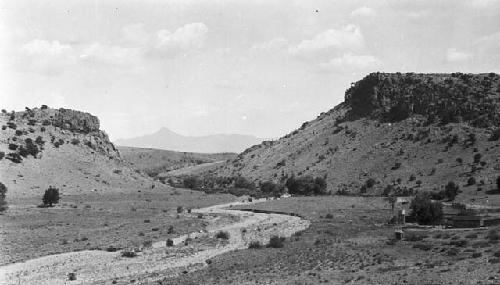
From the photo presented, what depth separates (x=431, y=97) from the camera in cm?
12144

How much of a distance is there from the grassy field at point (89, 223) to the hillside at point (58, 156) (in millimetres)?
7340

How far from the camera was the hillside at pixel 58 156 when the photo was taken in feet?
299

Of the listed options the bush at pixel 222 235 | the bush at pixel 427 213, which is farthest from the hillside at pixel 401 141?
the bush at pixel 222 235

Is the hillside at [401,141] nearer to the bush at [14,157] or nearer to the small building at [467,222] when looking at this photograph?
the small building at [467,222]

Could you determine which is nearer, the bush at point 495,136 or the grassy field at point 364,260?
the grassy field at point 364,260

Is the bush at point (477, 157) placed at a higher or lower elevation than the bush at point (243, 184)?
higher

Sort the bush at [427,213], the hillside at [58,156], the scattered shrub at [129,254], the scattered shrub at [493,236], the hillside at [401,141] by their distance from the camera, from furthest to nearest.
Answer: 1. the hillside at [401,141]
2. the hillside at [58,156]
3. the bush at [427,213]
4. the scattered shrub at [129,254]
5. the scattered shrub at [493,236]

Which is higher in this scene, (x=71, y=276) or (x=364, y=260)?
(x=364, y=260)

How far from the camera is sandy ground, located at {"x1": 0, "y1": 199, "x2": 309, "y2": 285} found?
3462cm

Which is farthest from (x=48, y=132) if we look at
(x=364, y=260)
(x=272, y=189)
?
(x=364, y=260)

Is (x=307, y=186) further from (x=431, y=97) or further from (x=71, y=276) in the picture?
(x=71, y=276)

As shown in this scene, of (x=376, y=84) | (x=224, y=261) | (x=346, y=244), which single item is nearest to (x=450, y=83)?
(x=376, y=84)

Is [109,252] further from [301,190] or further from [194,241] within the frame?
[301,190]

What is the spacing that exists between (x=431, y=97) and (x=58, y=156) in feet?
257
